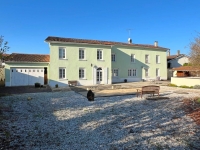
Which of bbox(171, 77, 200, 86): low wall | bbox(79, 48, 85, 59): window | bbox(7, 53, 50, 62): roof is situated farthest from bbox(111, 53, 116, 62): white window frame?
bbox(7, 53, 50, 62): roof

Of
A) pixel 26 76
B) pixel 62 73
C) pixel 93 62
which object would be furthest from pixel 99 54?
pixel 26 76

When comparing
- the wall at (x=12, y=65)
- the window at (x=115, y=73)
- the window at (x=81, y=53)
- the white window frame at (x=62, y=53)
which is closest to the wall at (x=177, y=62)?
the window at (x=115, y=73)

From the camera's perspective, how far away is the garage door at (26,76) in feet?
71.1

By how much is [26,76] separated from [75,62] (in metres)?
7.37

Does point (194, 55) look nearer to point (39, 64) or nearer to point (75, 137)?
point (75, 137)

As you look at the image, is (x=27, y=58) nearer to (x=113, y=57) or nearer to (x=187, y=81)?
(x=113, y=57)

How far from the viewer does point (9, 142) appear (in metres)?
4.68

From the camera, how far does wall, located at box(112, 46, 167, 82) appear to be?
93.4 ft

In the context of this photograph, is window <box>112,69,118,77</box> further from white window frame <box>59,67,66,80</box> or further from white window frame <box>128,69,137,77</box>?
white window frame <box>59,67,66,80</box>

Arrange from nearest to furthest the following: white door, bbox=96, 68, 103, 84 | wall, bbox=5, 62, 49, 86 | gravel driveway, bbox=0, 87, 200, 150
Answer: gravel driveway, bbox=0, 87, 200, 150 < wall, bbox=5, 62, 49, 86 < white door, bbox=96, 68, 103, 84

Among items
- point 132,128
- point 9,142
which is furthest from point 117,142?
point 9,142

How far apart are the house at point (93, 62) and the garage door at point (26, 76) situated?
2880 millimetres

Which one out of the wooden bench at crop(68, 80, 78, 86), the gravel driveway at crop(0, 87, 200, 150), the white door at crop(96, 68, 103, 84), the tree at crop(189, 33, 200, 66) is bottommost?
the gravel driveway at crop(0, 87, 200, 150)

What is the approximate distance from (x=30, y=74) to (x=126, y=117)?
63.0ft
